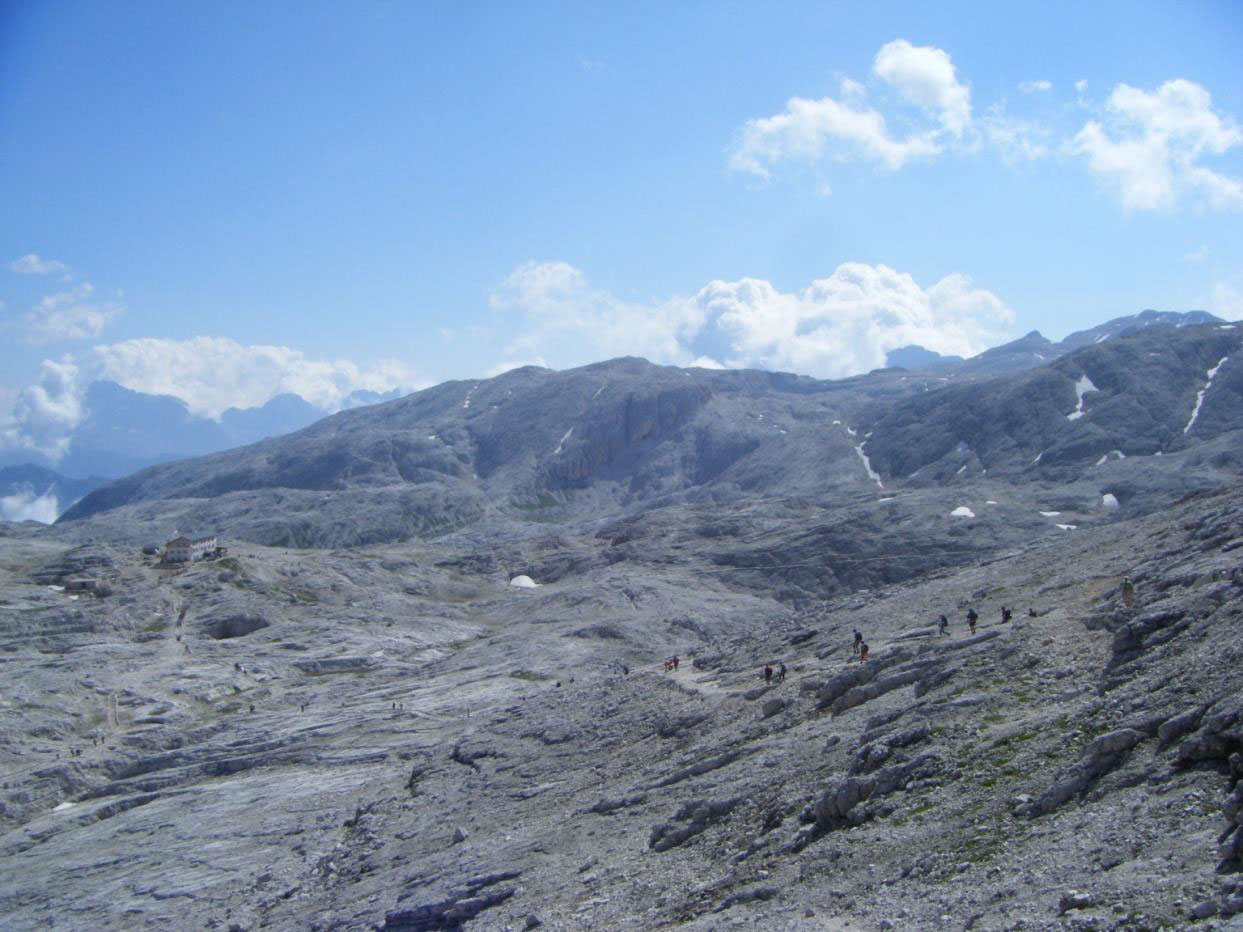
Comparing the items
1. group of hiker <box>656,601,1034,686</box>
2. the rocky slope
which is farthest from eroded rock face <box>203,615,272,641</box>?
group of hiker <box>656,601,1034,686</box>

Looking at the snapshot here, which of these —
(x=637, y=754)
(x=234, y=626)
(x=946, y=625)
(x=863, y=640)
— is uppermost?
(x=234, y=626)

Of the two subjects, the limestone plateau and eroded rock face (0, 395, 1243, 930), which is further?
eroded rock face (0, 395, 1243, 930)

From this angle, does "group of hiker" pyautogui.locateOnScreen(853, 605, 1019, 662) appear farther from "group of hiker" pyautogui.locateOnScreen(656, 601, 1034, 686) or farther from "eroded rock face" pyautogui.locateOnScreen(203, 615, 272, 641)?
"eroded rock face" pyautogui.locateOnScreen(203, 615, 272, 641)

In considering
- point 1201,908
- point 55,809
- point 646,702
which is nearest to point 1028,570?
point 646,702

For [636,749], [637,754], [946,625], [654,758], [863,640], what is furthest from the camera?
[863,640]

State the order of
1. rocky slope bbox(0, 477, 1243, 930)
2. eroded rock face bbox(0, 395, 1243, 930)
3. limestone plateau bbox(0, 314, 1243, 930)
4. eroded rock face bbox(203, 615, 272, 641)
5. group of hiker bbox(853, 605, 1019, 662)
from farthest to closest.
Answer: eroded rock face bbox(203, 615, 272, 641) < group of hiker bbox(853, 605, 1019, 662) < eroded rock face bbox(0, 395, 1243, 930) < limestone plateau bbox(0, 314, 1243, 930) < rocky slope bbox(0, 477, 1243, 930)

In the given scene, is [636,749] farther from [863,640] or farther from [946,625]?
[946,625]

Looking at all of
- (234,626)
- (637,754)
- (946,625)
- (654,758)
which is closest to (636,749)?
(637,754)

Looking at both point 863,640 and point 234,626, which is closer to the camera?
point 863,640

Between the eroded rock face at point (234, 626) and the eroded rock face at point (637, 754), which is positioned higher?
the eroded rock face at point (234, 626)

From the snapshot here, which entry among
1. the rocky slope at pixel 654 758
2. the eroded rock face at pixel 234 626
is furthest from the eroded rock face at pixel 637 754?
the eroded rock face at pixel 234 626

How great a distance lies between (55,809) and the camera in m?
76.3

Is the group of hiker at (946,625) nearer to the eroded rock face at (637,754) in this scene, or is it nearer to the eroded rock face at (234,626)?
the eroded rock face at (637,754)

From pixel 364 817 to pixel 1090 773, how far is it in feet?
148
